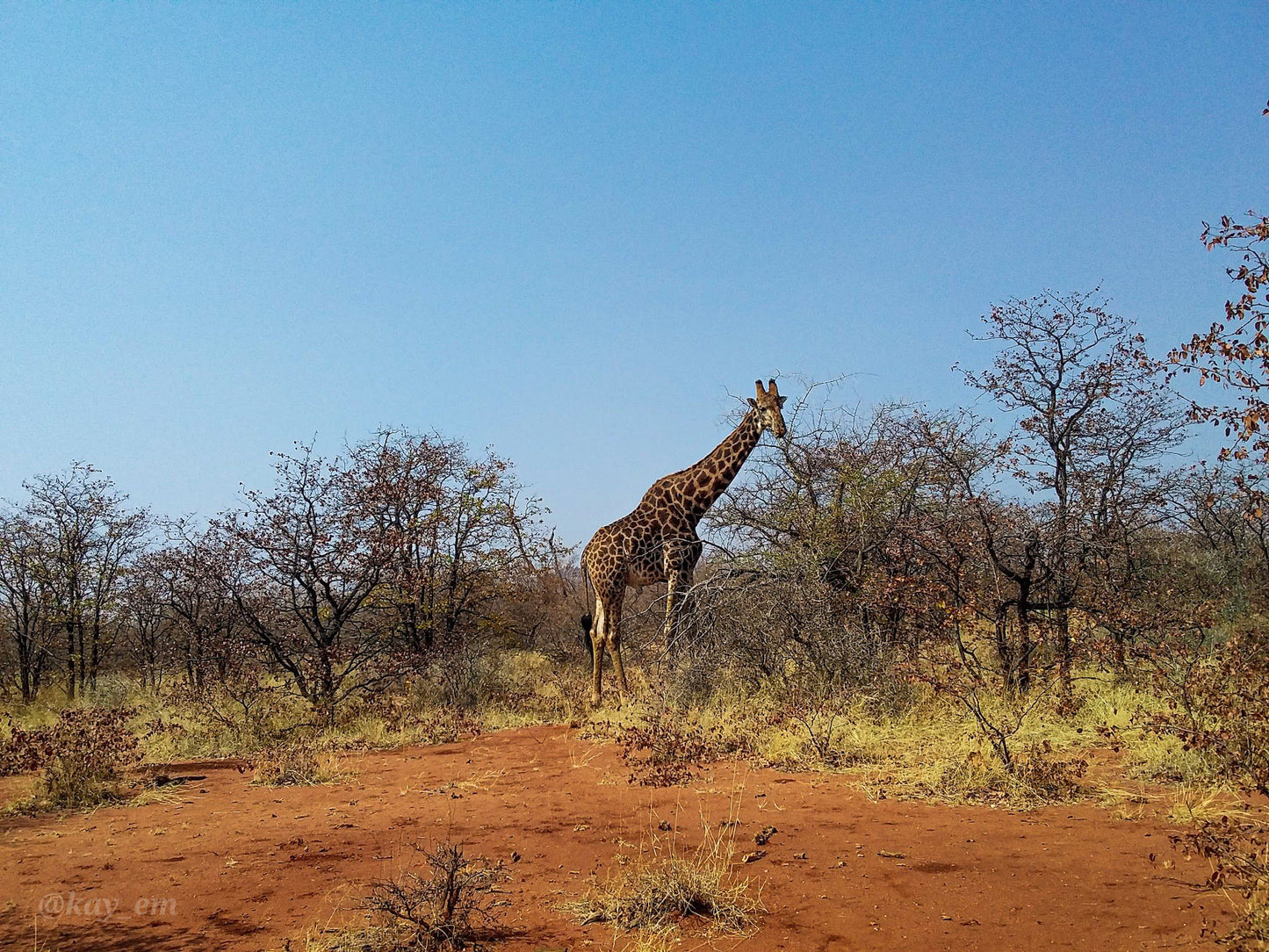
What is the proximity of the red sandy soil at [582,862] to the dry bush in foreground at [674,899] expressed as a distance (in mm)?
98

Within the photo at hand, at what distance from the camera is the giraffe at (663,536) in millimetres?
11039

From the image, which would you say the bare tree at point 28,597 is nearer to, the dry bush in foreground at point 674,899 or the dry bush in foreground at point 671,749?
the dry bush in foreground at point 671,749

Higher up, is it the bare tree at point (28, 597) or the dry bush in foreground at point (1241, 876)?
the bare tree at point (28, 597)

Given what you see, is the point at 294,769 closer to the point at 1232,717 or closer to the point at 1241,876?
the point at 1241,876

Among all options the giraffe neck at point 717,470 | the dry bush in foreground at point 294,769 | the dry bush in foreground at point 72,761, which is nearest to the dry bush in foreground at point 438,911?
the dry bush in foreground at point 294,769

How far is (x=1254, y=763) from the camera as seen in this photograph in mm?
4918

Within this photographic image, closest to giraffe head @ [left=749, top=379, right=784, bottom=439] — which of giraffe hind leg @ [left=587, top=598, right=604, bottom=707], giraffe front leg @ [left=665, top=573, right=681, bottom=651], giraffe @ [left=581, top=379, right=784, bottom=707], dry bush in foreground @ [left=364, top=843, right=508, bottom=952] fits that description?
giraffe @ [left=581, top=379, right=784, bottom=707]

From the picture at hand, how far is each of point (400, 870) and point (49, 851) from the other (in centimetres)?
252

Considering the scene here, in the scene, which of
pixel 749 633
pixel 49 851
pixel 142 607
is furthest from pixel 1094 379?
pixel 142 607

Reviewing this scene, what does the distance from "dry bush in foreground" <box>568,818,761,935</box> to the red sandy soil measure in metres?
0.10

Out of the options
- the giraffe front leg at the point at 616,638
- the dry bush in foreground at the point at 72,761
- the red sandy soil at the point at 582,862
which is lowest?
the red sandy soil at the point at 582,862

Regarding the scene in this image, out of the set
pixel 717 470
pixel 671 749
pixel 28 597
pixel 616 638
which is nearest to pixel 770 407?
pixel 717 470

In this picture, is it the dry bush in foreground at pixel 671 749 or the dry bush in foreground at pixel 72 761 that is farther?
the dry bush in foreground at pixel 671 749

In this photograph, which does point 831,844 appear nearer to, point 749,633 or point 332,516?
point 749,633
